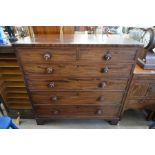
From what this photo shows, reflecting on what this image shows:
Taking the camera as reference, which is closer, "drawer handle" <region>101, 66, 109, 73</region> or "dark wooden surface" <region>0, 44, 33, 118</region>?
"drawer handle" <region>101, 66, 109, 73</region>

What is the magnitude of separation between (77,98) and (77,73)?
31cm

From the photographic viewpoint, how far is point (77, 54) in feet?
3.30

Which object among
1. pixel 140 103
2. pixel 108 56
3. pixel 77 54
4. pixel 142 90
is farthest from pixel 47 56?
pixel 140 103

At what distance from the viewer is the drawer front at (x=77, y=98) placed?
1.26 m

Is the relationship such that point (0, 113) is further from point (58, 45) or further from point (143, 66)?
point (143, 66)

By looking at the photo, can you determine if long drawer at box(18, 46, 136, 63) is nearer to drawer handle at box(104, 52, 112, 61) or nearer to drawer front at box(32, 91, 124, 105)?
drawer handle at box(104, 52, 112, 61)

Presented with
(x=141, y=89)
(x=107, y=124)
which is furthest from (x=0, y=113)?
(x=141, y=89)

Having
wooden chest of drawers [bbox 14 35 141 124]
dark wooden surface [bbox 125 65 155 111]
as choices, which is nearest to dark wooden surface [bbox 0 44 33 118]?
wooden chest of drawers [bbox 14 35 141 124]

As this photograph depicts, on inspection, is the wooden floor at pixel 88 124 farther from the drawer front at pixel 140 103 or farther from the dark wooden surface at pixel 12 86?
the drawer front at pixel 140 103

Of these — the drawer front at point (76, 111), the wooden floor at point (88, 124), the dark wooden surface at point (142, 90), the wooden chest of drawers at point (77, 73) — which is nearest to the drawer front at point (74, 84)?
the wooden chest of drawers at point (77, 73)

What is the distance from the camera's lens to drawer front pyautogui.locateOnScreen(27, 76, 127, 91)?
1156 mm

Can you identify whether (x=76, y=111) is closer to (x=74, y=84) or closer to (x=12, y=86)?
(x=74, y=84)

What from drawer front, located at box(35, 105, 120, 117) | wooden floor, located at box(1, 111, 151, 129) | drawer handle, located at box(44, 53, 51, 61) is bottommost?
wooden floor, located at box(1, 111, 151, 129)
